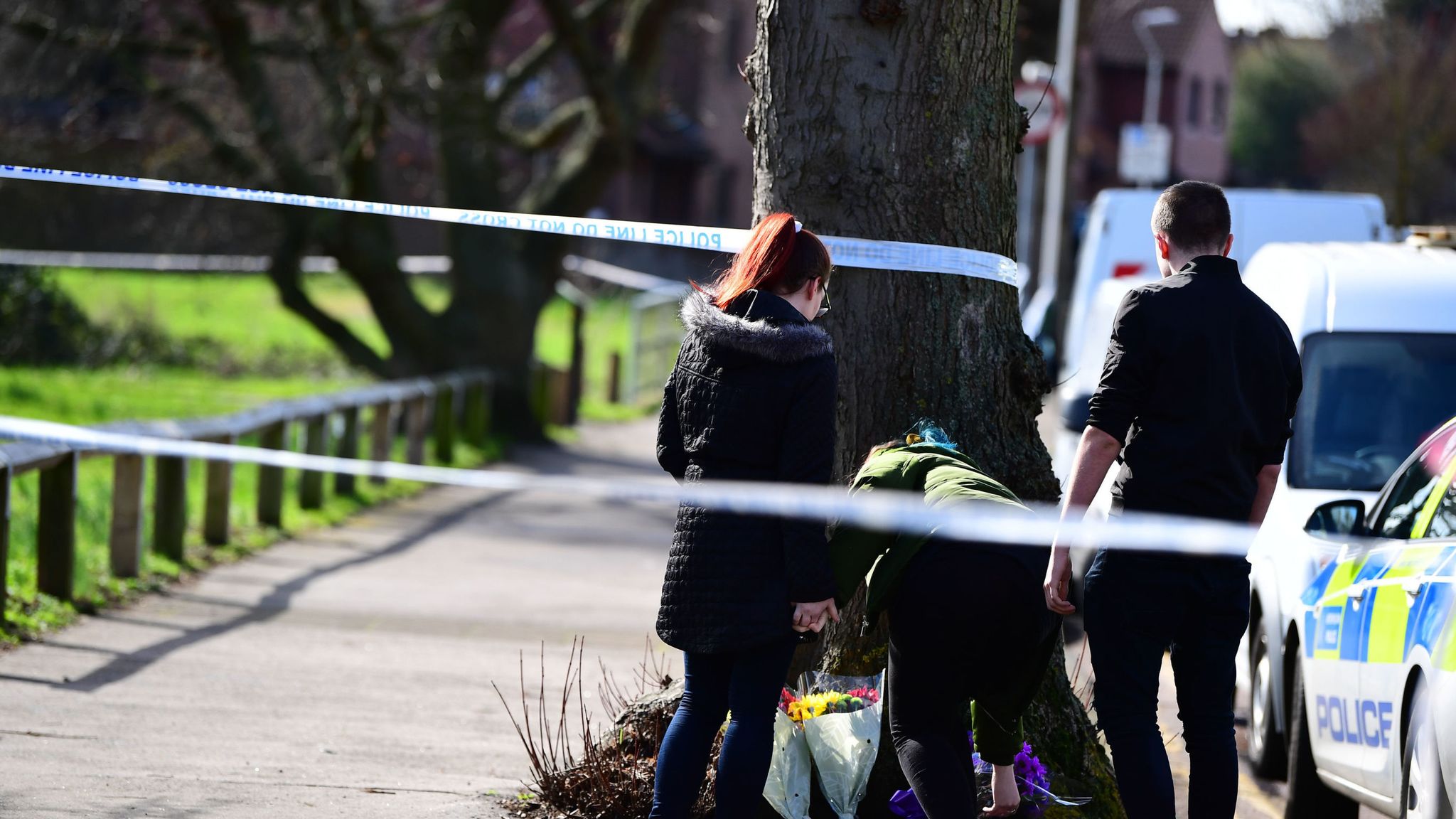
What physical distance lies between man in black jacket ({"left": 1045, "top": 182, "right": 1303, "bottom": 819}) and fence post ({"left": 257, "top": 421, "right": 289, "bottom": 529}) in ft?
25.1

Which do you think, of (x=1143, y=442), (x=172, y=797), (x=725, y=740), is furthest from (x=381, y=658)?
(x=1143, y=442)

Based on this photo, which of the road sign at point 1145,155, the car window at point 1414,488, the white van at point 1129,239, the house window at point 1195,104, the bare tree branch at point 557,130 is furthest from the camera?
the house window at point 1195,104

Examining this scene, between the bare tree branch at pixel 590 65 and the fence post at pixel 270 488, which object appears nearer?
the fence post at pixel 270 488

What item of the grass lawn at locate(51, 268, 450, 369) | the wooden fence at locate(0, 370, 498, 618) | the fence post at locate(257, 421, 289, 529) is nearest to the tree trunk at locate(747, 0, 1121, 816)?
the wooden fence at locate(0, 370, 498, 618)

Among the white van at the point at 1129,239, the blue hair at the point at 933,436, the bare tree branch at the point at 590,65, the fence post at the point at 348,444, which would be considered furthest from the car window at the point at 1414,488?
the bare tree branch at the point at 590,65

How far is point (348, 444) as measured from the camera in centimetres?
1264

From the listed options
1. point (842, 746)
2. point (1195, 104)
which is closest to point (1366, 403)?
point (842, 746)

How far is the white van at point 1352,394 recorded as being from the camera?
666cm

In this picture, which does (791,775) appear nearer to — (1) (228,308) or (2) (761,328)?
(2) (761,328)

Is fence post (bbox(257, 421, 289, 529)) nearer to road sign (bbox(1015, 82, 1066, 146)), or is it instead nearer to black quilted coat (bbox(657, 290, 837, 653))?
black quilted coat (bbox(657, 290, 837, 653))

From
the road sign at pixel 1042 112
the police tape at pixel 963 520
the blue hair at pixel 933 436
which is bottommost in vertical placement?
the police tape at pixel 963 520

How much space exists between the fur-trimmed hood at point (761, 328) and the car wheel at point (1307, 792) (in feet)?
8.75

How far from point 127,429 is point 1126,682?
601 centimetres

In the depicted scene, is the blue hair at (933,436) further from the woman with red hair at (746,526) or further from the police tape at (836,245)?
the police tape at (836,245)
